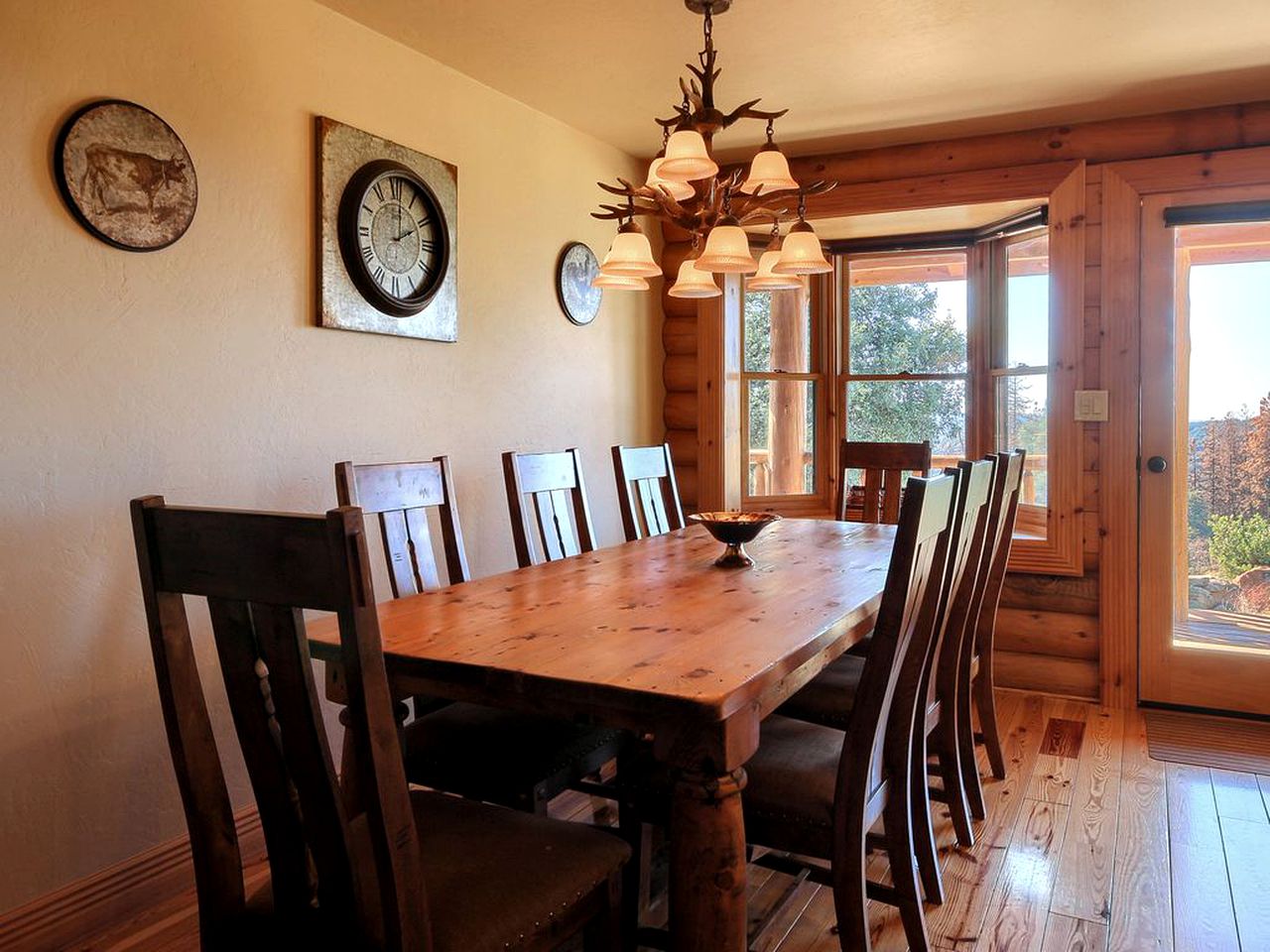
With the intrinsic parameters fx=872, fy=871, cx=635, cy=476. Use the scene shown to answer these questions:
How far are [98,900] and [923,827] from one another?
192cm

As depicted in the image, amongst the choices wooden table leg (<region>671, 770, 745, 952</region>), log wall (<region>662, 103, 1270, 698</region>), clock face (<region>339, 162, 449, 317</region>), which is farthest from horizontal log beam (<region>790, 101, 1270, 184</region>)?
wooden table leg (<region>671, 770, 745, 952</region>)

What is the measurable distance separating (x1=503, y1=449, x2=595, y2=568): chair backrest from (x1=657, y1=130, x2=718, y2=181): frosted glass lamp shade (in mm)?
1040

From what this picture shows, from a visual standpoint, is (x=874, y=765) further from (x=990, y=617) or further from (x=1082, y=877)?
(x=990, y=617)

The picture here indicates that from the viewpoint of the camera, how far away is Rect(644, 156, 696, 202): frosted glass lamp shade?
7.02 ft

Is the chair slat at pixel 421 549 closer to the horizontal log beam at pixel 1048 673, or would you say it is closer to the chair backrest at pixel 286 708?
the chair backrest at pixel 286 708

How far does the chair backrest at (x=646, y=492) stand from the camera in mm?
3121

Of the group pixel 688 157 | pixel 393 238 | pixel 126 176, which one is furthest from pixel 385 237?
pixel 688 157

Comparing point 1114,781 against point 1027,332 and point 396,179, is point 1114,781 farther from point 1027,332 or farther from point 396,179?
point 396,179

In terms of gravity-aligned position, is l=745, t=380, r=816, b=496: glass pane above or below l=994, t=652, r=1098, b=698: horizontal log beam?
above

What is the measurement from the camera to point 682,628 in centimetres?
166

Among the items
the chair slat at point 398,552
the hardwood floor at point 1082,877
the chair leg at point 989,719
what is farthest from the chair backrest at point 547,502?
the chair leg at point 989,719

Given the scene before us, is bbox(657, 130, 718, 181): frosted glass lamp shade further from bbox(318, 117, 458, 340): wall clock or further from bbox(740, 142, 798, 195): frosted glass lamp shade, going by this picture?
bbox(318, 117, 458, 340): wall clock

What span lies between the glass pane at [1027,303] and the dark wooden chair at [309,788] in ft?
10.8

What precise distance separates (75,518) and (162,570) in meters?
1.04
